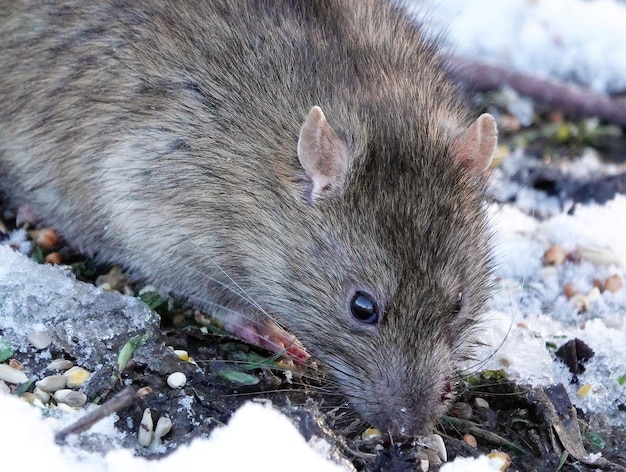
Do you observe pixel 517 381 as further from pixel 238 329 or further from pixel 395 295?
pixel 238 329

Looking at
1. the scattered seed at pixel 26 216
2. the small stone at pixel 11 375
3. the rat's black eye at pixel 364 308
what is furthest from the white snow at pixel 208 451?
the scattered seed at pixel 26 216

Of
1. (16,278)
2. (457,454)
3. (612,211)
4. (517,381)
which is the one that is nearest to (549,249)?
(612,211)

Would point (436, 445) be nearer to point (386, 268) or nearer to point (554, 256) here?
point (386, 268)

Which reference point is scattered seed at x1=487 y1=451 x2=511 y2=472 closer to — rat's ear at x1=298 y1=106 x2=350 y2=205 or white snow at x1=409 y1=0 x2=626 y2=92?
rat's ear at x1=298 y1=106 x2=350 y2=205

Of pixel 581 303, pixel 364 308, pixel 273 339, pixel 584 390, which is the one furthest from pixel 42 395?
pixel 581 303

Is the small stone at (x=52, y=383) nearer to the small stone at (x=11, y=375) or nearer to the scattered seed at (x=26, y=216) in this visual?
the small stone at (x=11, y=375)
